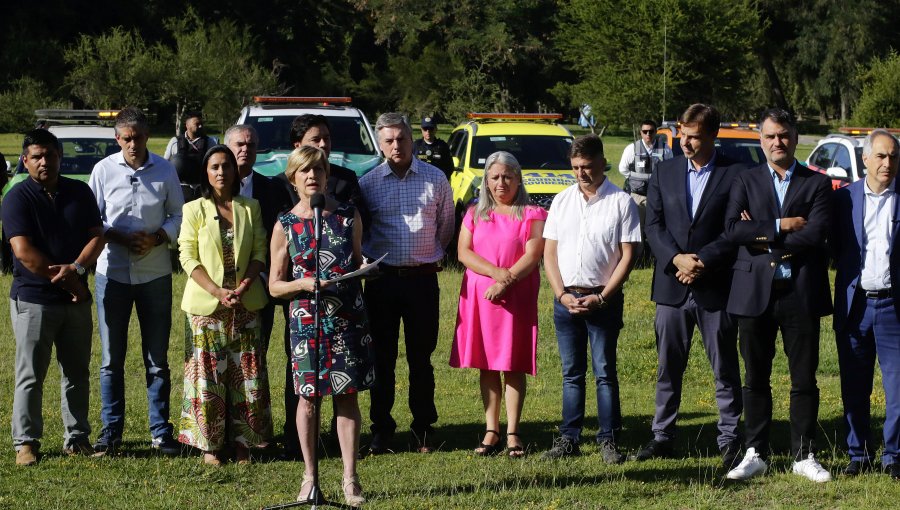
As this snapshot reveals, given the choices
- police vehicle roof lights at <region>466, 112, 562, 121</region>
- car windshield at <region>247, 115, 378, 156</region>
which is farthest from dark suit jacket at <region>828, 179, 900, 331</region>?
police vehicle roof lights at <region>466, 112, 562, 121</region>

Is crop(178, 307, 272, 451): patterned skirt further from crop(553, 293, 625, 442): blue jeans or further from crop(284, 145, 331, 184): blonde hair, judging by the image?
crop(553, 293, 625, 442): blue jeans

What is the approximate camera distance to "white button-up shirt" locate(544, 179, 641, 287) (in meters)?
7.70

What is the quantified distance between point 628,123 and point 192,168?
38449 mm

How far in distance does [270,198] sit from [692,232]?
112 inches

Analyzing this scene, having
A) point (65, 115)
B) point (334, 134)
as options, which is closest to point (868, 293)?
point (334, 134)

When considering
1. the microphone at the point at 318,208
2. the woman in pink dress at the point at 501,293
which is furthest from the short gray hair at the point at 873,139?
the microphone at the point at 318,208

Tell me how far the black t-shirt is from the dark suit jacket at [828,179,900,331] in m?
4.81

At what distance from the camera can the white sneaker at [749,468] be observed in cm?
709

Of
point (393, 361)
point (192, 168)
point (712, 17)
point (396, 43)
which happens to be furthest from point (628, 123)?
point (393, 361)

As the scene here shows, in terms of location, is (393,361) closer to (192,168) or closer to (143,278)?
(143,278)

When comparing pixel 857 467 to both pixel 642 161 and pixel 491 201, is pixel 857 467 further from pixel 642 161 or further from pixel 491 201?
pixel 642 161

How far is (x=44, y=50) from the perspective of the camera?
4950 centimetres

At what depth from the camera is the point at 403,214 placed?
8.00m

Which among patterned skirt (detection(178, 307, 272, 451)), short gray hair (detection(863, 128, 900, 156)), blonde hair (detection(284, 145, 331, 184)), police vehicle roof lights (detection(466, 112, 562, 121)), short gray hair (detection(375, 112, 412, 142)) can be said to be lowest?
patterned skirt (detection(178, 307, 272, 451))
